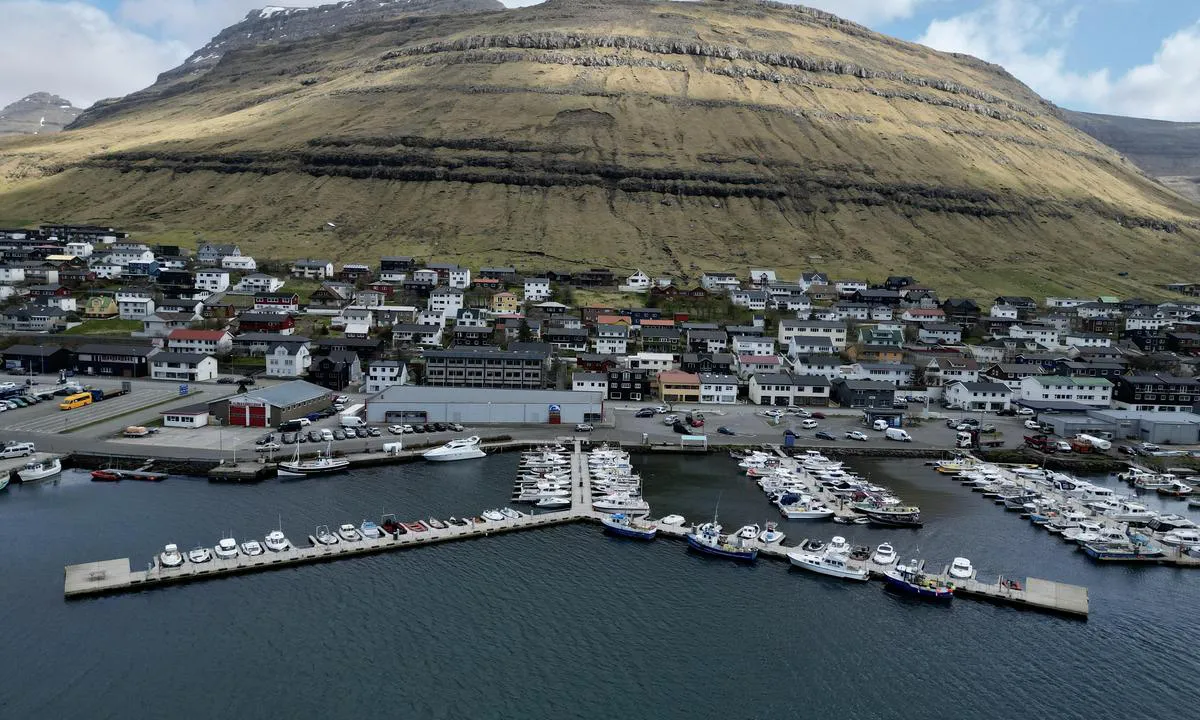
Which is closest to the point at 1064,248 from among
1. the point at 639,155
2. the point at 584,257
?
the point at 639,155

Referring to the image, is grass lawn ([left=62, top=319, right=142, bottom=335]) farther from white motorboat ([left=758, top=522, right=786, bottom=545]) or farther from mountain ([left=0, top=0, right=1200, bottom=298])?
white motorboat ([left=758, top=522, right=786, bottom=545])

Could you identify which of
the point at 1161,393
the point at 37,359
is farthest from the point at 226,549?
the point at 1161,393

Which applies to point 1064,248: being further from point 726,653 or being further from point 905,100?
point 726,653

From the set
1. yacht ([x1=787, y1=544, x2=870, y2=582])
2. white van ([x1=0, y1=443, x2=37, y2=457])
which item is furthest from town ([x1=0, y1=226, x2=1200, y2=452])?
yacht ([x1=787, y1=544, x2=870, y2=582])

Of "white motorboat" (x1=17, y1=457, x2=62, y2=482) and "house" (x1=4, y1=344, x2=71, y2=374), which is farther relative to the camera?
"house" (x1=4, y1=344, x2=71, y2=374)

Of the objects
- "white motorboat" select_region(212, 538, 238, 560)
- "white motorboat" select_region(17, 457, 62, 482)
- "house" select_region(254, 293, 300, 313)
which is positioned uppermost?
"house" select_region(254, 293, 300, 313)

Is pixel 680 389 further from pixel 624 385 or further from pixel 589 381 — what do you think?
pixel 589 381

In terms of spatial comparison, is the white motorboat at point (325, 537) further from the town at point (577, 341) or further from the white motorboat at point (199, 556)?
the town at point (577, 341)

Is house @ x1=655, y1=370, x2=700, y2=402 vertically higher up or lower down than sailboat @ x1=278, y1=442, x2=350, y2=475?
higher up
